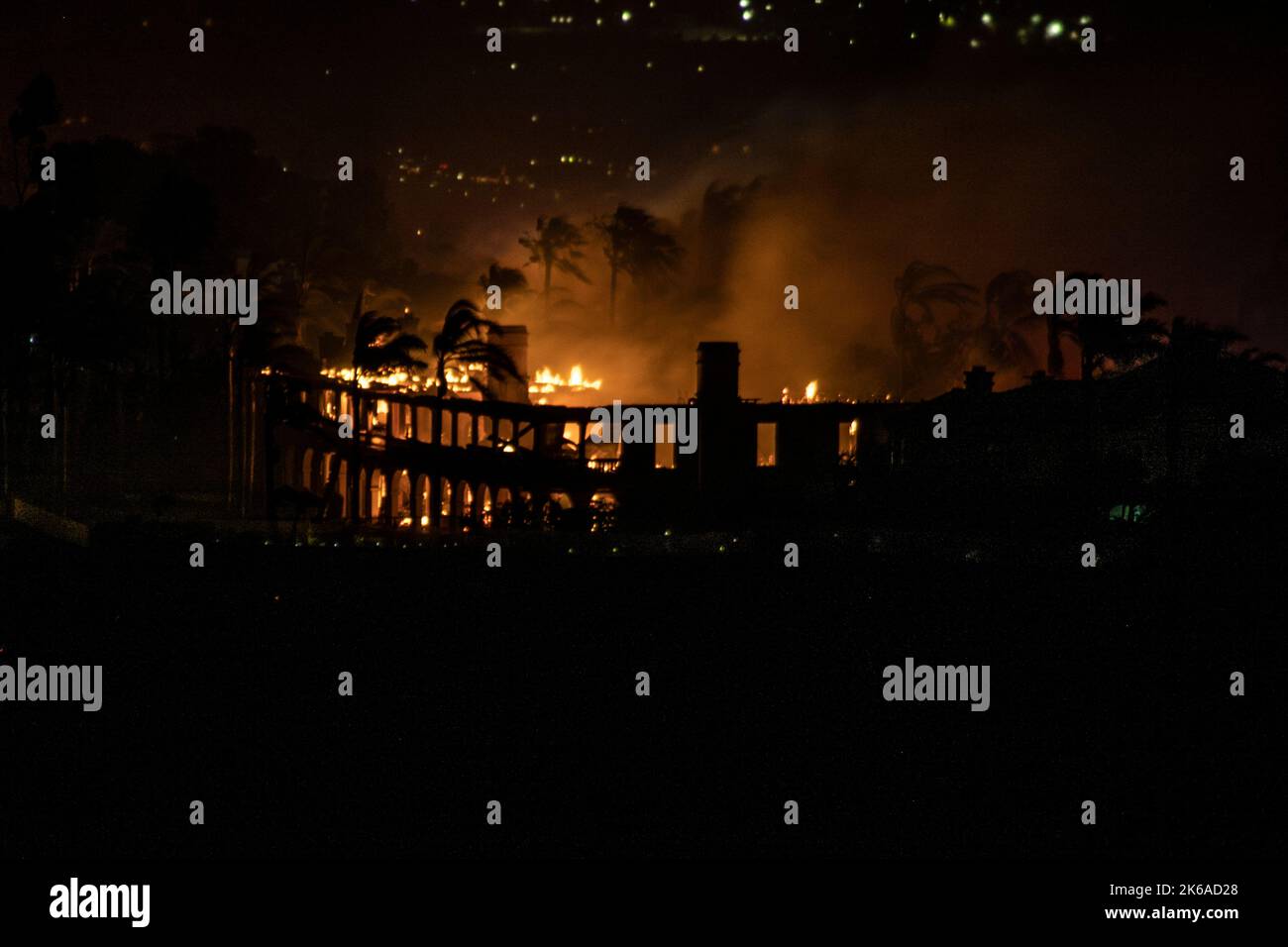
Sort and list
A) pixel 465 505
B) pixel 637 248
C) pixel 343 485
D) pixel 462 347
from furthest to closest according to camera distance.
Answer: pixel 637 248, pixel 343 485, pixel 465 505, pixel 462 347

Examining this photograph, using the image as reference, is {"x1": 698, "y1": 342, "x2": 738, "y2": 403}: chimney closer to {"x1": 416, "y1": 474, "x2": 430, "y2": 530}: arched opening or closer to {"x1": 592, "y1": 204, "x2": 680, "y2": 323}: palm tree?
{"x1": 416, "y1": 474, "x2": 430, "y2": 530}: arched opening

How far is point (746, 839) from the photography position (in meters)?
14.6

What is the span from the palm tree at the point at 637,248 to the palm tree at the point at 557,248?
12.3ft

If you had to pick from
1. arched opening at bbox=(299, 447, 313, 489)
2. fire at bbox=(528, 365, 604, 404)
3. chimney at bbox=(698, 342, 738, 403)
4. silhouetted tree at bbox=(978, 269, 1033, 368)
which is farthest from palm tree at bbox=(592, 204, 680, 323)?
chimney at bbox=(698, 342, 738, 403)

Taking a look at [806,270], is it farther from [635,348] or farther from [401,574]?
[401,574]

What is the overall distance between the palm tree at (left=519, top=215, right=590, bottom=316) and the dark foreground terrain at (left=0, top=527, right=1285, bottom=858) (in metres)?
54.0

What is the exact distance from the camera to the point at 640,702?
65.5 ft

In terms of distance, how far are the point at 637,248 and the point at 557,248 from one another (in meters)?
6.77

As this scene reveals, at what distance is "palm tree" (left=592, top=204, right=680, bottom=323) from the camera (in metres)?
75.7

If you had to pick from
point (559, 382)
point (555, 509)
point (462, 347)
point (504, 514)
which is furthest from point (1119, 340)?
point (559, 382)

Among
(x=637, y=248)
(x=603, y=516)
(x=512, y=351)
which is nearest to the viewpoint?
(x=603, y=516)

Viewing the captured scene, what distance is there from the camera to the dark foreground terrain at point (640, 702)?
14953mm

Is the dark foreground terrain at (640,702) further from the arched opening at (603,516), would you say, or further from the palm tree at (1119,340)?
the palm tree at (1119,340)

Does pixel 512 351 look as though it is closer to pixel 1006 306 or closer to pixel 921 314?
pixel 921 314
